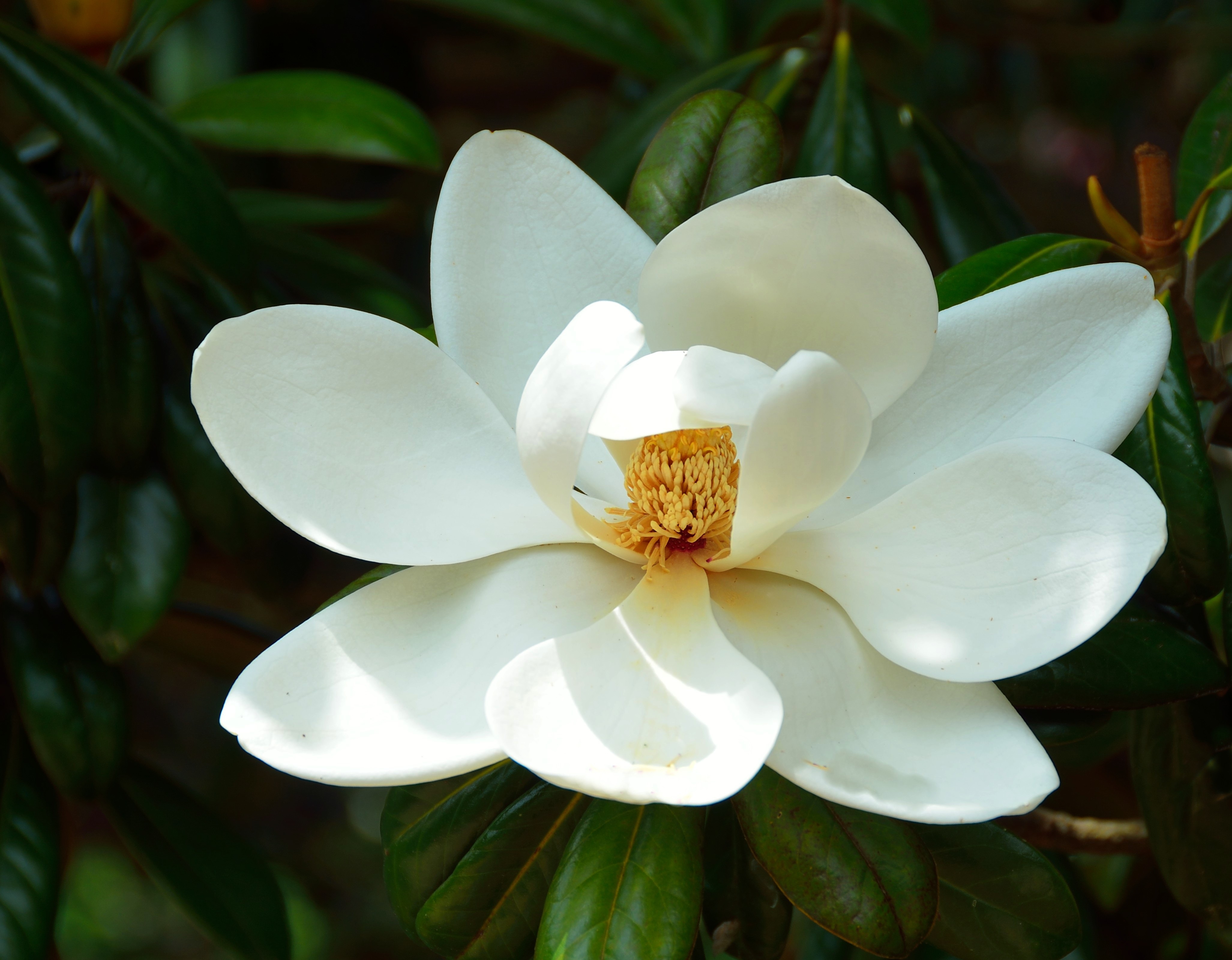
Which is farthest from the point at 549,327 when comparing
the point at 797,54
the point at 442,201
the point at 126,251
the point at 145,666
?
the point at 145,666

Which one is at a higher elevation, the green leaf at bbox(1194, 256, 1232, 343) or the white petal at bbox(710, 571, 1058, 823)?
the white petal at bbox(710, 571, 1058, 823)

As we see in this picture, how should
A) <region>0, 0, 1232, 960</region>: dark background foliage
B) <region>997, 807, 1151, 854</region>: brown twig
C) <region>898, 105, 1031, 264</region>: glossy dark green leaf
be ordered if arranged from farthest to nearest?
1. <region>0, 0, 1232, 960</region>: dark background foliage
2. <region>898, 105, 1031, 264</region>: glossy dark green leaf
3. <region>997, 807, 1151, 854</region>: brown twig

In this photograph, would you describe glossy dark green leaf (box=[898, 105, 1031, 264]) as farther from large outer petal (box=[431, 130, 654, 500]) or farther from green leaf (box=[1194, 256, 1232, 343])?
large outer petal (box=[431, 130, 654, 500])

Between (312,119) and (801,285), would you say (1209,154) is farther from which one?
(312,119)

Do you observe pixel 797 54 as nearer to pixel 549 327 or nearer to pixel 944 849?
pixel 549 327

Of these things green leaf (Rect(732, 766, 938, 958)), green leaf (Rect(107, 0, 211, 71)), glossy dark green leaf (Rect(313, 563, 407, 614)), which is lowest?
green leaf (Rect(732, 766, 938, 958))

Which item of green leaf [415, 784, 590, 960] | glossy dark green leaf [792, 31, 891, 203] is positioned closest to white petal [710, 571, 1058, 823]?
green leaf [415, 784, 590, 960]

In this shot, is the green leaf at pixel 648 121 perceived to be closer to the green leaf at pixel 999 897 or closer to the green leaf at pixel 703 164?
the green leaf at pixel 703 164
